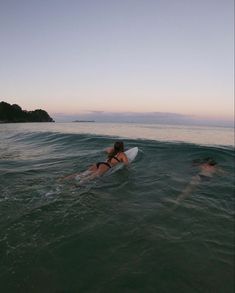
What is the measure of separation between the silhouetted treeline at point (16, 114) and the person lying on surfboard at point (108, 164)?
289 ft

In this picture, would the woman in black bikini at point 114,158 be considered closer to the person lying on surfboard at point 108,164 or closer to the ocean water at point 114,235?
the person lying on surfboard at point 108,164

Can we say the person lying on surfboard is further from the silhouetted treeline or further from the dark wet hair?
the silhouetted treeline

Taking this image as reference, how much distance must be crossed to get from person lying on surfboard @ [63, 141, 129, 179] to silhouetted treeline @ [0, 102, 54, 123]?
88.1m

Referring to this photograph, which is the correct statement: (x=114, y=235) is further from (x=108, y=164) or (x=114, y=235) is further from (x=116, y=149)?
(x=116, y=149)

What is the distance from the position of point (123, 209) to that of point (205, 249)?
8.33 feet

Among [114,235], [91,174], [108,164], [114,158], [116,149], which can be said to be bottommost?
[114,235]

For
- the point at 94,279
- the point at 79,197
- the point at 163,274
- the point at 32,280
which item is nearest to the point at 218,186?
the point at 79,197

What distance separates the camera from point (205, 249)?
19.6ft

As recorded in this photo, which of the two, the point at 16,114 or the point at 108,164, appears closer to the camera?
the point at 108,164

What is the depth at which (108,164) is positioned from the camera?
10906 mm

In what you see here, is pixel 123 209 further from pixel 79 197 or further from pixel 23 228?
pixel 23 228

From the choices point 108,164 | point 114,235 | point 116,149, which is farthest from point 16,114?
point 114,235

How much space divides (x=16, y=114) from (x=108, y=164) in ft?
315

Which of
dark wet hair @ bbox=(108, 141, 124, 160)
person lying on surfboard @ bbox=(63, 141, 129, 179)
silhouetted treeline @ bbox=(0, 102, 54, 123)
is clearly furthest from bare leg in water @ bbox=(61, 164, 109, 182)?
silhouetted treeline @ bbox=(0, 102, 54, 123)
